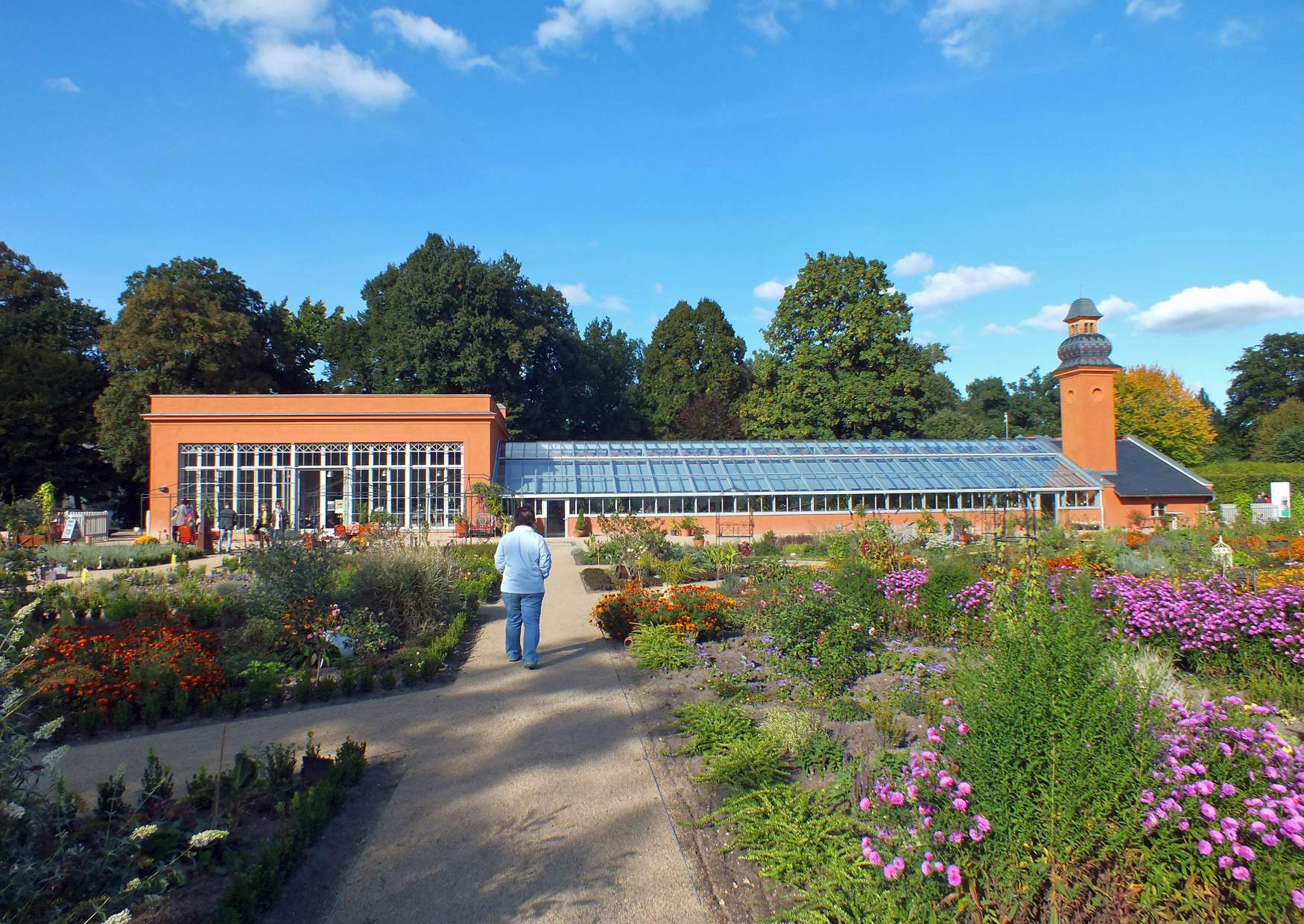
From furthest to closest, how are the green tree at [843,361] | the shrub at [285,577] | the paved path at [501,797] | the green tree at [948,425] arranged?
1. the green tree at [948,425]
2. the green tree at [843,361]
3. the shrub at [285,577]
4. the paved path at [501,797]

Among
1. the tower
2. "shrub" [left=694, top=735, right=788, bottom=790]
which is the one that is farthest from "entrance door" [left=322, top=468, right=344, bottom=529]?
the tower

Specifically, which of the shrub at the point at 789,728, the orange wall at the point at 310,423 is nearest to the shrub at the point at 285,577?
the shrub at the point at 789,728

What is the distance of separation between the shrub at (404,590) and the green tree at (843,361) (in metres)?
25.5

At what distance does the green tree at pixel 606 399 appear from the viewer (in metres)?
42.5

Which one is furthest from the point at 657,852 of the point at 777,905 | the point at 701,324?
the point at 701,324

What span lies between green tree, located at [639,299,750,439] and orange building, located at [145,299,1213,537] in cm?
1589

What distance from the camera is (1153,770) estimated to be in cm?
298

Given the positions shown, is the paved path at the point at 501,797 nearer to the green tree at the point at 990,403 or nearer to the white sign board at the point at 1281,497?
the white sign board at the point at 1281,497

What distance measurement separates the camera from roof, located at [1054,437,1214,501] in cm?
2827

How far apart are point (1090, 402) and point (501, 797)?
31079 millimetres

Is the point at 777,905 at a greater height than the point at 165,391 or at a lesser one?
lesser

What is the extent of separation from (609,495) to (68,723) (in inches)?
802

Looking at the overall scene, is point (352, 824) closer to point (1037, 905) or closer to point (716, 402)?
point (1037, 905)

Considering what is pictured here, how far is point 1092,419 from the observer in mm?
29547
